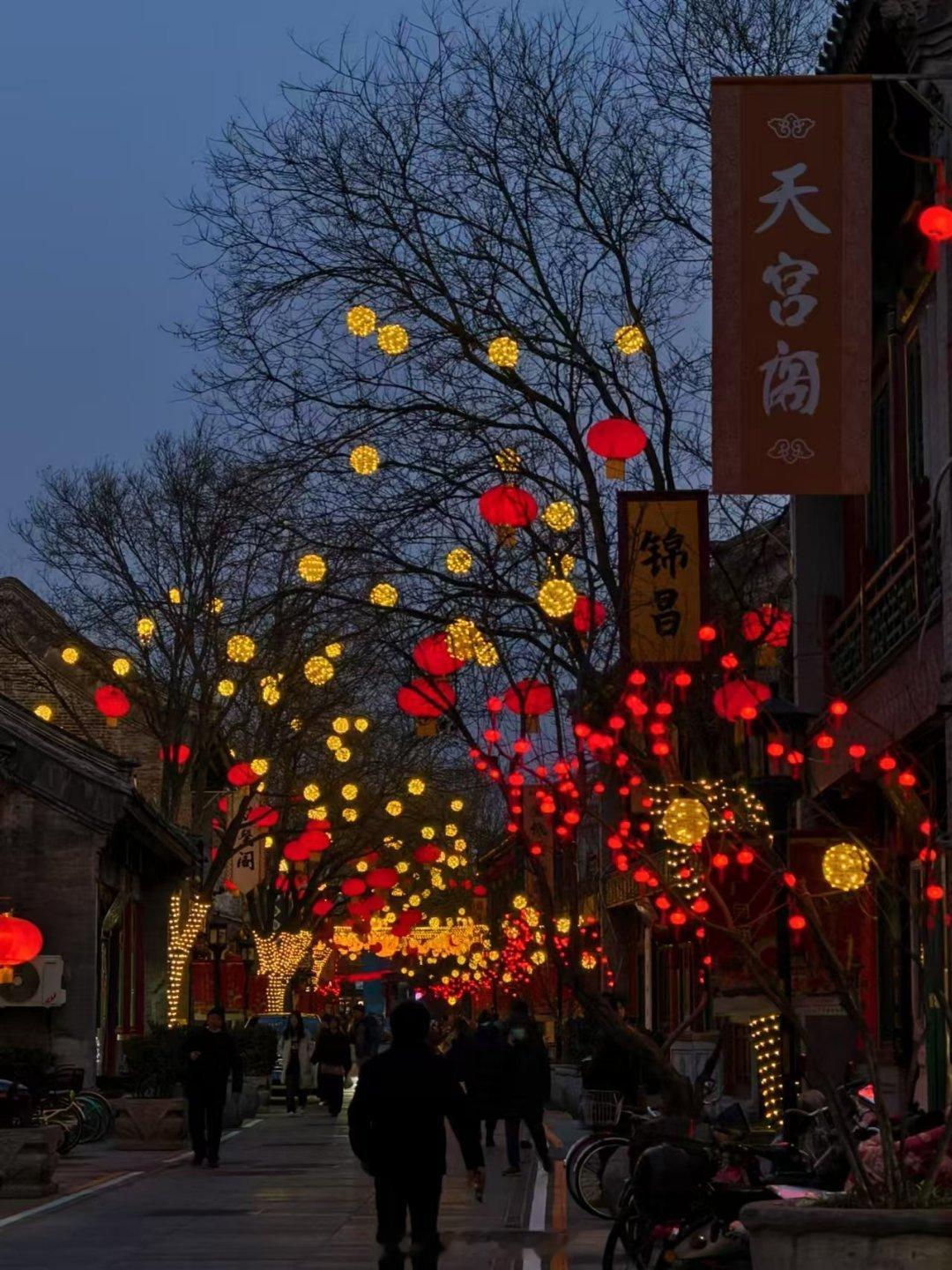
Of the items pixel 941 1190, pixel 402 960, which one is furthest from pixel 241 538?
pixel 402 960

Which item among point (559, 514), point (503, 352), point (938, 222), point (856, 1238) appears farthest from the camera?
point (559, 514)

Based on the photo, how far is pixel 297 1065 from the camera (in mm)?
42188

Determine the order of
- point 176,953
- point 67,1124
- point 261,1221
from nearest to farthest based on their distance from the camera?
point 261,1221, point 67,1124, point 176,953

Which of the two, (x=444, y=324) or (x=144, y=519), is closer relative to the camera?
(x=444, y=324)

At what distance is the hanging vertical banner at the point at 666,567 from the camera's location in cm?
2359

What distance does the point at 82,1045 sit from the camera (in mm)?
33875

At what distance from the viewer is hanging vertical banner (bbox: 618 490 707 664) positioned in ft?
77.4

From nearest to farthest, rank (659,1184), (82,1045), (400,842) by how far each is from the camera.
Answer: (659,1184), (82,1045), (400,842)

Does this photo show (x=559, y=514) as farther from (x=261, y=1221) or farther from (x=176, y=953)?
(x=176, y=953)

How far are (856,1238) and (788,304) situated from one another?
804 centimetres

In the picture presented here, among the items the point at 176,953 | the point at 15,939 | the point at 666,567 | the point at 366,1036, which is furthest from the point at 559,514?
the point at 366,1036

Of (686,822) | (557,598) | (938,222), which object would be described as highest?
(938,222)

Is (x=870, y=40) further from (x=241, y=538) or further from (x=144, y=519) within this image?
(x=144, y=519)

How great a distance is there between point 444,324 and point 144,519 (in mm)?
19839
